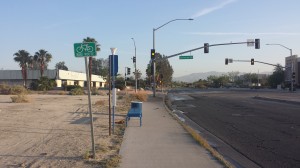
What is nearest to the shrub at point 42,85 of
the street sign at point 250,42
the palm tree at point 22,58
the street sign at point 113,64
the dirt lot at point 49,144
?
the palm tree at point 22,58

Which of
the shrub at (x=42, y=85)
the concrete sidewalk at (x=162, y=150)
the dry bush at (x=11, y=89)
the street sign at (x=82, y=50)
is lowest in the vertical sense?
the concrete sidewalk at (x=162, y=150)

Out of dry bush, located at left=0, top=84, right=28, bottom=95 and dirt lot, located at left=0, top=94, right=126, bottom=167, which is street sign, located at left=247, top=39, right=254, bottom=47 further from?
dirt lot, located at left=0, top=94, right=126, bottom=167

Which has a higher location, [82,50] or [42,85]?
[82,50]

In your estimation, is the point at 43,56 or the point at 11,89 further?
the point at 43,56

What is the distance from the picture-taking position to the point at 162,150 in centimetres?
1073

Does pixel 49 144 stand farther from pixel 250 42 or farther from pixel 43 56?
pixel 43 56

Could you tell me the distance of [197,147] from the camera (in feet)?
37.2

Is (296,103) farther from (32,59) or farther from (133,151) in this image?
(32,59)

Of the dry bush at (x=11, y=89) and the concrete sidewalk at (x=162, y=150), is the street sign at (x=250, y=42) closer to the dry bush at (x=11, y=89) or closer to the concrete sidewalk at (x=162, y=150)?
the dry bush at (x=11, y=89)

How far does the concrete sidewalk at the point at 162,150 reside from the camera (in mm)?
9008

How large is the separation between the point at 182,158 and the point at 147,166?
123cm

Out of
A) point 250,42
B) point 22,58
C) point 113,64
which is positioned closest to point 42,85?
Answer: point 22,58

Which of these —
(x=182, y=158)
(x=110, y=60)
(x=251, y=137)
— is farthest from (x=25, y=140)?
(x=251, y=137)

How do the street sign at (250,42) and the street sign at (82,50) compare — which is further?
the street sign at (250,42)
